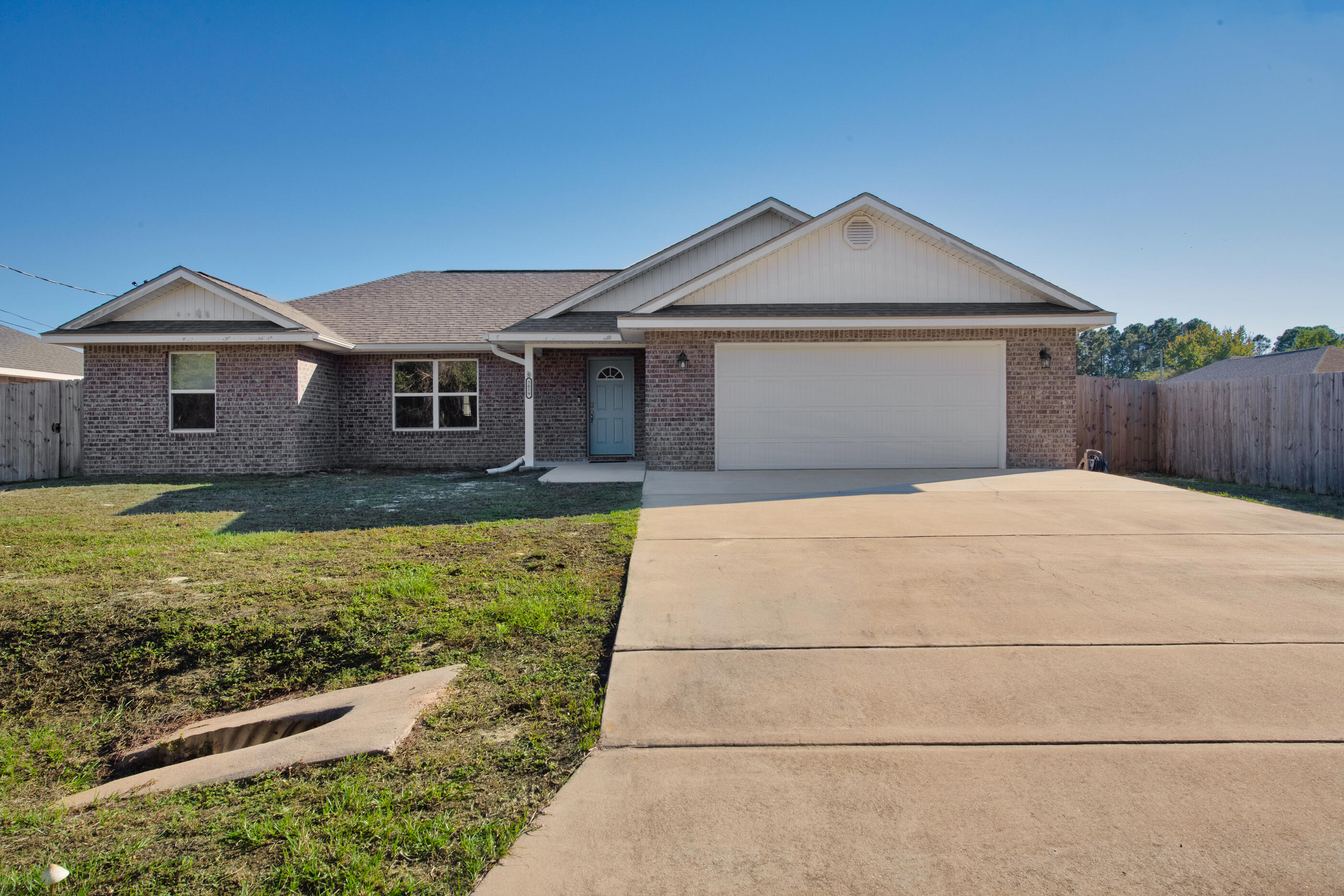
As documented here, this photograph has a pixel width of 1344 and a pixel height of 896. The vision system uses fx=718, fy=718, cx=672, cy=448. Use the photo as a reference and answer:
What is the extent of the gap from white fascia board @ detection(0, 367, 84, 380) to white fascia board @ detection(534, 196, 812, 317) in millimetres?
14830

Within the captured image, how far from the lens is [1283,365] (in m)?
24.3

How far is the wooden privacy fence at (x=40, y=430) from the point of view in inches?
534

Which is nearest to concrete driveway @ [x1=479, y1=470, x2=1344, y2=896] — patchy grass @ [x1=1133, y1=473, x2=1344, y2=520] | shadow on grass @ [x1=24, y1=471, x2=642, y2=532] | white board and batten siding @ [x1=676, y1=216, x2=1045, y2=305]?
shadow on grass @ [x1=24, y1=471, x2=642, y2=532]

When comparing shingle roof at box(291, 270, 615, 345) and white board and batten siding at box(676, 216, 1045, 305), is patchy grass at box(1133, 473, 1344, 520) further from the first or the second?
shingle roof at box(291, 270, 615, 345)

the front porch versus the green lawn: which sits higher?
the front porch

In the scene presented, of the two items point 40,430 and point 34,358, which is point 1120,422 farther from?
point 34,358

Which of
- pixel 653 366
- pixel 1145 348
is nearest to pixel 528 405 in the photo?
pixel 653 366

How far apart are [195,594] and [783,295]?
9795 mm

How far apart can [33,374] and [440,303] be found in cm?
1420

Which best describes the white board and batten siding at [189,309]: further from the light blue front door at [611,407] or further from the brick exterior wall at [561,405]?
the light blue front door at [611,407]

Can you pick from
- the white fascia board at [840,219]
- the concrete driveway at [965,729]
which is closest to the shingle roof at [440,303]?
the white fascia board at [840,219]

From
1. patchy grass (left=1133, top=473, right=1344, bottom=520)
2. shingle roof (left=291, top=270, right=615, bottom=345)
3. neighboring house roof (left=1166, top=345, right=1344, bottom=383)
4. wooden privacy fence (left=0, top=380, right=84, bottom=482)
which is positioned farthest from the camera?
neighboring house roof (left=1166, top=345, right=1344, bottom=383)

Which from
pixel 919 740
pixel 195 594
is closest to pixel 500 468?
pixel 195 594

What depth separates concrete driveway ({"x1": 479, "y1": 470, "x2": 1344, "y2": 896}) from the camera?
2.10 m
